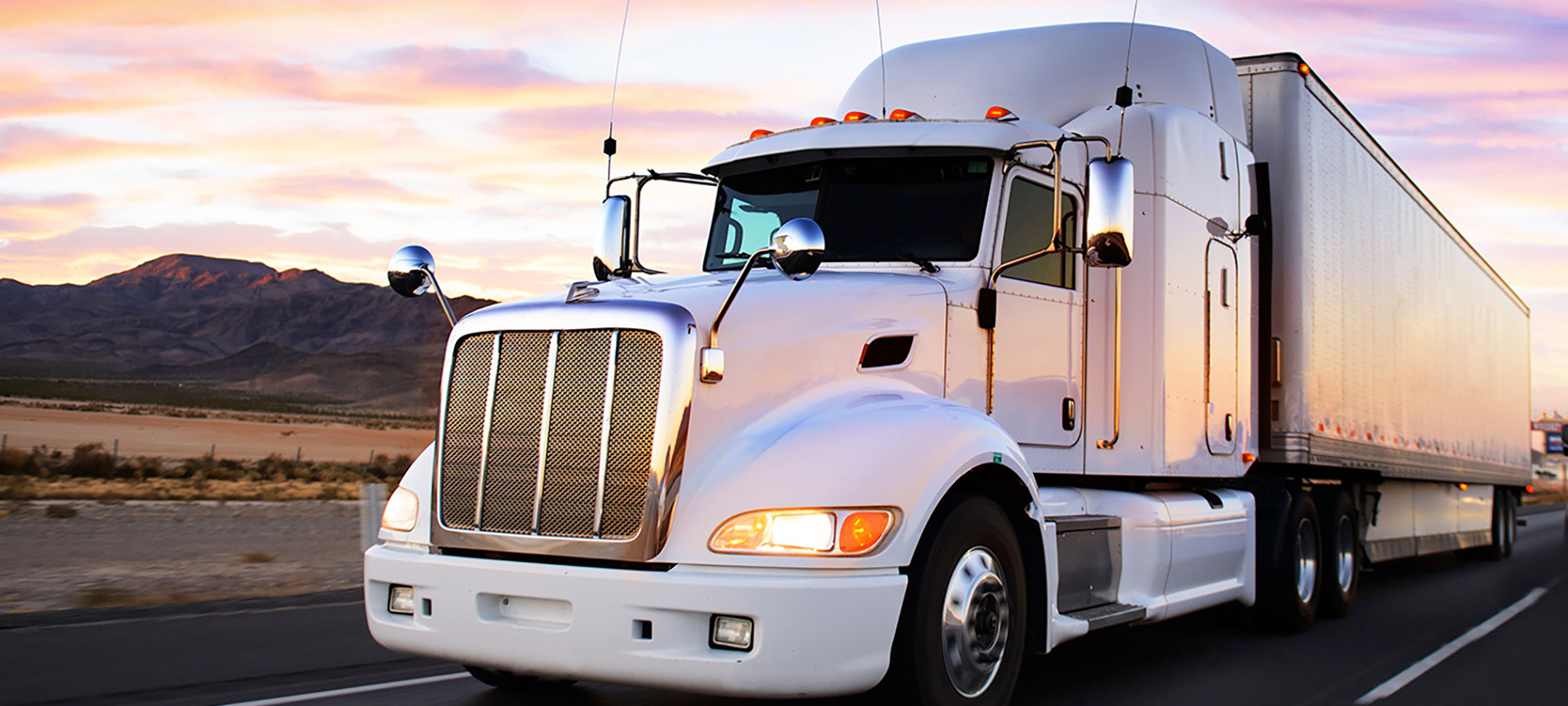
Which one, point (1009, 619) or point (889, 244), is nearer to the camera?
point (1009, 619)

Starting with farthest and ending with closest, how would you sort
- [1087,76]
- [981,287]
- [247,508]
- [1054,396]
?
[247,508]
[1087,76]
[1054,396]
[981,287]

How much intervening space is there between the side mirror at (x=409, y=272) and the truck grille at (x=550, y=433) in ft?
2.13

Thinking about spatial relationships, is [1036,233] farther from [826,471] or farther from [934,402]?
[826,471]

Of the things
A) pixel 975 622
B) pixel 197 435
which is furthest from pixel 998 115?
pixel 197 435

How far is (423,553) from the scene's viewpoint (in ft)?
18.1

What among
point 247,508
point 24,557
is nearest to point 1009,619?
point 24,557

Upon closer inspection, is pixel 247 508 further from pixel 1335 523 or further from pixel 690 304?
pixel 690 304

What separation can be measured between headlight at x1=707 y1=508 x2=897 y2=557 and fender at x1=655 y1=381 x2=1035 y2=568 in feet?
0.08

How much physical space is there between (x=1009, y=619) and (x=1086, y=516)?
1.25 m

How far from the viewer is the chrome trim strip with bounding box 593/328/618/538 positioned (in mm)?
5086

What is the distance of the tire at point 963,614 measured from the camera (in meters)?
5.12

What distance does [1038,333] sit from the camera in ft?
22.5

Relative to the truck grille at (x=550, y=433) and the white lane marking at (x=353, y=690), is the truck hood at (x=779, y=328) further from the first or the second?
the white lane marking at (x=353, y=690)

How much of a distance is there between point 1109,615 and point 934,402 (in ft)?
5.60
